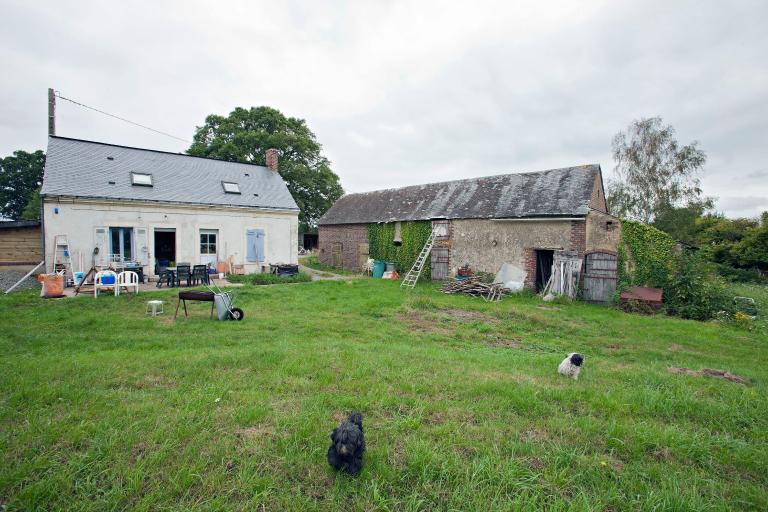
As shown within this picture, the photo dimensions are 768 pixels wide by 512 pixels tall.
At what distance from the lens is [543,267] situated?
46.4ft

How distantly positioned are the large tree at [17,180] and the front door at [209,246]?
4010 centimetres

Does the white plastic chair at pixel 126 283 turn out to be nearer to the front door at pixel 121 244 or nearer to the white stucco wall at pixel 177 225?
the front door at pixel 121 244

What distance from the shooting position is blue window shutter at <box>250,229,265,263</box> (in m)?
16.7

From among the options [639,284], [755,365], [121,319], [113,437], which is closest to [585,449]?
[113,437]

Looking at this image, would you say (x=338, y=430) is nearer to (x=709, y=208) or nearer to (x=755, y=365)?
(x=755, y=365)

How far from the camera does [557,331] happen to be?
8.17 metres

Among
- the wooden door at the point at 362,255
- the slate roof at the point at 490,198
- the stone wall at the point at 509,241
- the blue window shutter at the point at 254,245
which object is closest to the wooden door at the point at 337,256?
the slate roof at the point at 490,198

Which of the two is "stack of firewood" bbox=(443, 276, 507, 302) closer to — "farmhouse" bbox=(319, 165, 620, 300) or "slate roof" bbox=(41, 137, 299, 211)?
"farmhouse" bbox=(319, 165, 620, 300)

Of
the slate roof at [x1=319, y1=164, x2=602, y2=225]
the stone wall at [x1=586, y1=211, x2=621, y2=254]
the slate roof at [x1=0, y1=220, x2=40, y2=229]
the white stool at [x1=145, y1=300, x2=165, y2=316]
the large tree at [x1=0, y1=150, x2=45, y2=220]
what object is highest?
the large tree at [x1=0, y1=150, x2=45, y2=220]

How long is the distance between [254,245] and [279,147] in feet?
52.1

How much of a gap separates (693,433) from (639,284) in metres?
10.6

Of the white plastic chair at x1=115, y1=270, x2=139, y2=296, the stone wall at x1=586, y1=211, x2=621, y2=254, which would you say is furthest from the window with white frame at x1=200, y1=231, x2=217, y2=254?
the stone wall at x1=586, y1=211, x2=621, y2=254

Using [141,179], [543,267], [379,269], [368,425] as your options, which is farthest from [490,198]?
[141,179]

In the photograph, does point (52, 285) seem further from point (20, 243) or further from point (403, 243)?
point (403, 243)
